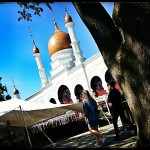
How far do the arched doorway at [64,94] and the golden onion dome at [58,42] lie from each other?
214 inches

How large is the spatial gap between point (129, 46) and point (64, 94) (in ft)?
→ 105

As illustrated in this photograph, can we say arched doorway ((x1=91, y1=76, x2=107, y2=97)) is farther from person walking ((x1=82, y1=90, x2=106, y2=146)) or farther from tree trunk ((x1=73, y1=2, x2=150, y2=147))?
tree trunk ((x1=73, y1=2, x2=150, y2=147))

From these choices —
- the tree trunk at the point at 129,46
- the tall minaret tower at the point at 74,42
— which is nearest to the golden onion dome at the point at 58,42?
the tall minaret tower at the point at 74,42

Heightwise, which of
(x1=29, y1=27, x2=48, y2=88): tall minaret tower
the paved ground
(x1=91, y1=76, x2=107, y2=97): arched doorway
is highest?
(x1=29, y1=27, x2=48, y2=88): tall minaret tower

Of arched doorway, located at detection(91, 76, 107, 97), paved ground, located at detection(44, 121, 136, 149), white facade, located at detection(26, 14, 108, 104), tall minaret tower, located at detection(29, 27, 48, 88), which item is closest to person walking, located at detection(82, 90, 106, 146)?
paved ground, located at detection(44, 121, 136, 149)

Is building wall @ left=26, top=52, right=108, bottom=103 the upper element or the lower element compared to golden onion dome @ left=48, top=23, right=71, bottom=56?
lower

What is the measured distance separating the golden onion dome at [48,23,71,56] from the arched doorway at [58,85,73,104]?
17.8 feet

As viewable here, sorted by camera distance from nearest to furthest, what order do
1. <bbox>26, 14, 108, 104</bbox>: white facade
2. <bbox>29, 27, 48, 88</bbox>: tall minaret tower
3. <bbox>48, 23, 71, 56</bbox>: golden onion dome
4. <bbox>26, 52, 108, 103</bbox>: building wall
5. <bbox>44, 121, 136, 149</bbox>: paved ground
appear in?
<bbox>44, 121, 136, 149</bbox>: paved ground, <bbox>26, 52, 108, 103</bbox>: building wall, <bbox>26, 14, 108, 104</bbox>: white facade, <bbox>48, 23, 71, 56</bbox>: golden onion dome, <bbox>29, 27, 48, 88</bbox>: tall minaret tower

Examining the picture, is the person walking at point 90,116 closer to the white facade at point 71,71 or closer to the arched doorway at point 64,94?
the white facade at point 71,71

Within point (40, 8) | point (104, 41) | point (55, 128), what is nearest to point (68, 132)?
point (55, 128)

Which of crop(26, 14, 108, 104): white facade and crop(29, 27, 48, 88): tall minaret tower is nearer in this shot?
crop(26, 14, 108, 104): white facade

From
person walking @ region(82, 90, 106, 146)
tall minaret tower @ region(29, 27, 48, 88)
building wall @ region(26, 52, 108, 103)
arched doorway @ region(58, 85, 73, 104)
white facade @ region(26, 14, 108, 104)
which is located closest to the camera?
person walking @ region(82, 90, 106, 146)

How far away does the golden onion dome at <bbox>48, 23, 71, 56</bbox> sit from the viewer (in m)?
36.4

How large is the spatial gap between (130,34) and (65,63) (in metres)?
31.7
